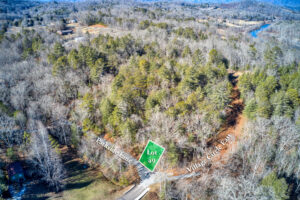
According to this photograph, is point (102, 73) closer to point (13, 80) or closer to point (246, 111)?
point (13, 80)

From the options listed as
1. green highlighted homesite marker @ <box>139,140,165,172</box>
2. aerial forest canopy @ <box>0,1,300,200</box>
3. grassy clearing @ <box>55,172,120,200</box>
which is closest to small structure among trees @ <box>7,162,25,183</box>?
aerial forest canopy @ <box>0,1,300,200</box>

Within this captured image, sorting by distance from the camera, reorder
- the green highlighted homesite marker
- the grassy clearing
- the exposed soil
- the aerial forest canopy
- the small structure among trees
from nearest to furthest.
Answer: the aerial forest canopy → the grassy clearing → the small structure among trees → the green highlighted homesite marker → the exposed soil

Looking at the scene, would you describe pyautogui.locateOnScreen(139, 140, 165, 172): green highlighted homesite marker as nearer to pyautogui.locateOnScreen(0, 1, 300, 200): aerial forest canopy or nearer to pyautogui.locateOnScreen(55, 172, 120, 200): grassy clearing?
pyautogui.locateOnScreen(0, 1, 300, 200): aerial forest canopy

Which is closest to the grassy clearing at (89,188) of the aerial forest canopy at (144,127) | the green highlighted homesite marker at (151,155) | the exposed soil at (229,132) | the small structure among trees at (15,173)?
the aerial forest canopy at (144,127)

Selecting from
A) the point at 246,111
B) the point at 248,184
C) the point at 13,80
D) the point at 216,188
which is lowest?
the point at 216,188

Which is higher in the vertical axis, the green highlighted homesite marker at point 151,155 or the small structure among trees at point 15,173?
the green highlighted homesite marker at point 151,155

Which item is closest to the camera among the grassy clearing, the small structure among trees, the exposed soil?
the grassy clearing

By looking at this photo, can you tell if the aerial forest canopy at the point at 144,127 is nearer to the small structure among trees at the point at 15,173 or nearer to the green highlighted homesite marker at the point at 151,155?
the small structure among trees at the point at 15,173

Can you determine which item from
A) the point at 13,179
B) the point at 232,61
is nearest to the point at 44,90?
the point at 13,179
